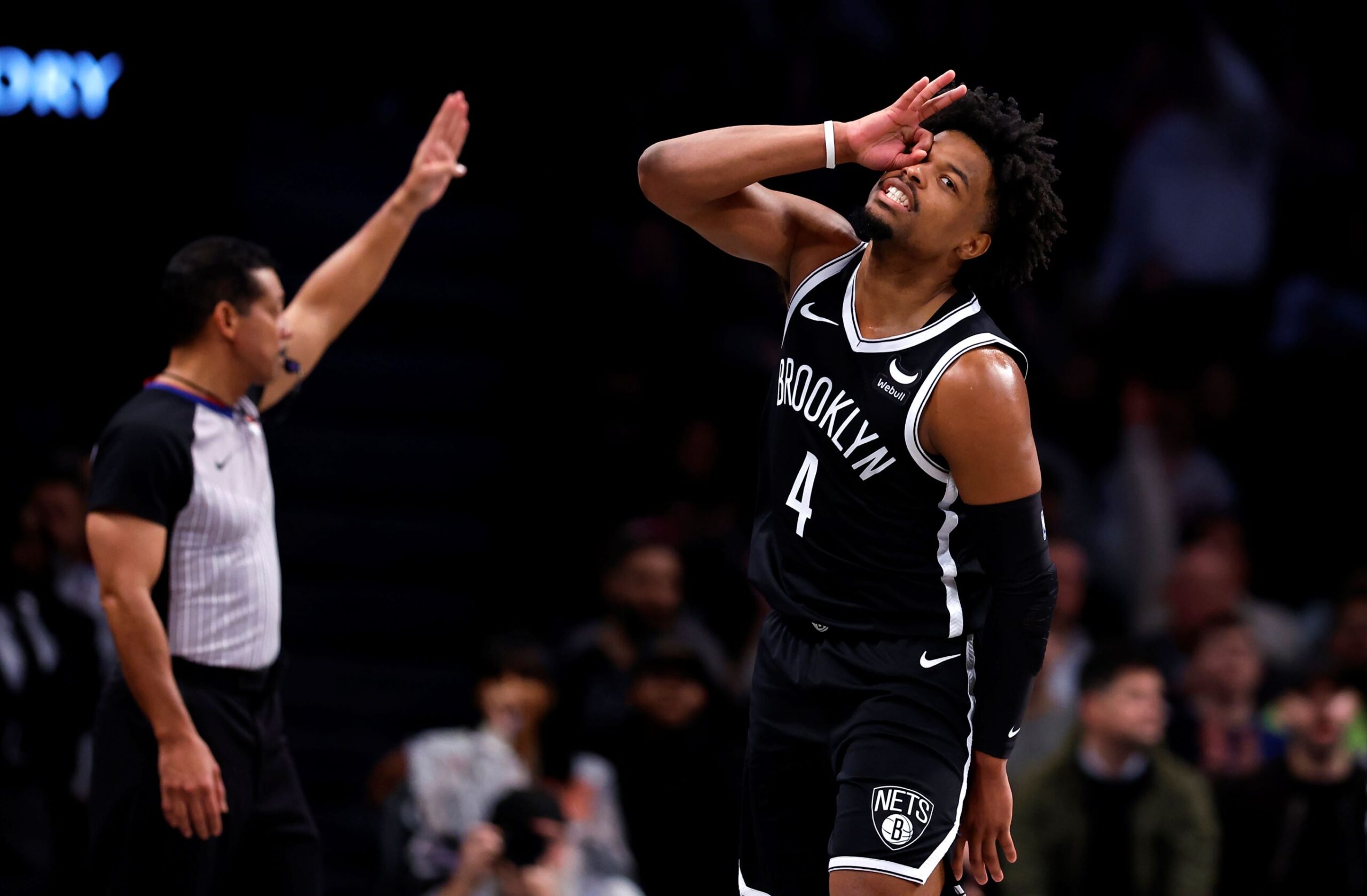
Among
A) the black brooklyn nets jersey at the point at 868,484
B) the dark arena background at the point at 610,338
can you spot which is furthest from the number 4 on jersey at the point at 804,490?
the dark arena background at the point at 610,338

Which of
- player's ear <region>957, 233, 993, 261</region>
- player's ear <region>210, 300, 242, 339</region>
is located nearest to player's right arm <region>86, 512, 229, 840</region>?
player's ear <region>210, 300, 242, 339</region>

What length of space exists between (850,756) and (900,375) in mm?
774

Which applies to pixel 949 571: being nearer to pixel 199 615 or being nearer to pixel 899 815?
pixel 899 815

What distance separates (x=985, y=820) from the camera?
3.65 meters

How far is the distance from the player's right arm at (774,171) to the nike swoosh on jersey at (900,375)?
414 millimetres

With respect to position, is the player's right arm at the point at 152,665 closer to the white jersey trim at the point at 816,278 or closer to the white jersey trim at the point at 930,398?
the white jersey trim at the point at 816,278

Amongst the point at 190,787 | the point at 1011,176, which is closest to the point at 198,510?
→ the point at 190,787

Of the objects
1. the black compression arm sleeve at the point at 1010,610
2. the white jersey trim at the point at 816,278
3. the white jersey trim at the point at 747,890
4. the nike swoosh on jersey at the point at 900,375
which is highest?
the white jersey trim at the point at 816,278

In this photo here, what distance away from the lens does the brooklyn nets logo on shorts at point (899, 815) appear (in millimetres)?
3471

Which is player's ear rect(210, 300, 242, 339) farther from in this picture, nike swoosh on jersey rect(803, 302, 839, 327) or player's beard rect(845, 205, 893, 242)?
player's beard rect(845, 205, 893, 242)

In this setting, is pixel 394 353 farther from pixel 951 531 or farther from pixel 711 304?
pixel 951 531

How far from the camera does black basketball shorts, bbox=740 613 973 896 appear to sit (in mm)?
3498

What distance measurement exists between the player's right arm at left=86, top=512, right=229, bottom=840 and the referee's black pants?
0.24 feet

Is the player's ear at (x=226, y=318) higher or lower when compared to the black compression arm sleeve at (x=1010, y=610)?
higher
